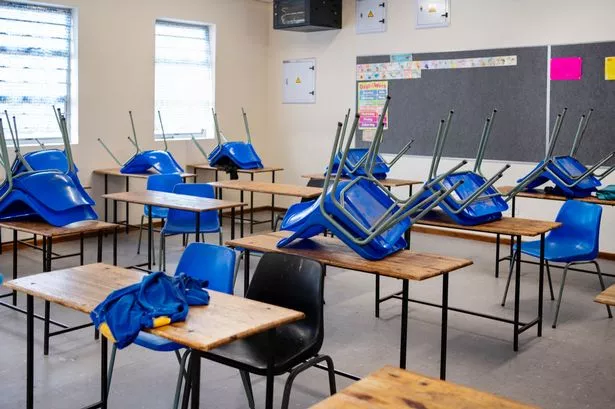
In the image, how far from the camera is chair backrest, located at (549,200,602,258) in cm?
502

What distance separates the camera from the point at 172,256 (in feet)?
22.5

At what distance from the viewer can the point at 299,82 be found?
9.23 m

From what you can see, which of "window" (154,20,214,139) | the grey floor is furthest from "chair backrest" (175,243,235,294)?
"window" (154,20,214,139)

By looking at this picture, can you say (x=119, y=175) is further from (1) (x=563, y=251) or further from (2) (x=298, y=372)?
(2) (x=298, y=372)

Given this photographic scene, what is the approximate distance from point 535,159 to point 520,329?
329 centimetres

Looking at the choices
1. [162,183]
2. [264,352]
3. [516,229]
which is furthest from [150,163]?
[264,352]

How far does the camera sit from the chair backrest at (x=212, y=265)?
3.12 meters

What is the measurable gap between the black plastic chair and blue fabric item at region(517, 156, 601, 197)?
9.87 feet

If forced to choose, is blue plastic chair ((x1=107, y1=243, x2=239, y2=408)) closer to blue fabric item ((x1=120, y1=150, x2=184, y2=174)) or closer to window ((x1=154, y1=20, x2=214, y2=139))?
blue fabric item ((x1=120, y1=150, x2=184, y2=174))

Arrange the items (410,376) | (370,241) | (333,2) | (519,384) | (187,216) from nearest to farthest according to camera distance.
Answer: (410,376), (370,241), (519,384), (187,216), (333,2)

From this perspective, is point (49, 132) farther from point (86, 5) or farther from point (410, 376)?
point (410, 376)

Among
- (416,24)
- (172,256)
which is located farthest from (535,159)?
(172,256)

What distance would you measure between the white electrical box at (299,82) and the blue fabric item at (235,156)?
1716mm

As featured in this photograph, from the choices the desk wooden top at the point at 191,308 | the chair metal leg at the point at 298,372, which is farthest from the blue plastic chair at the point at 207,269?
Result: the chair metal leg at the point at 298,372
